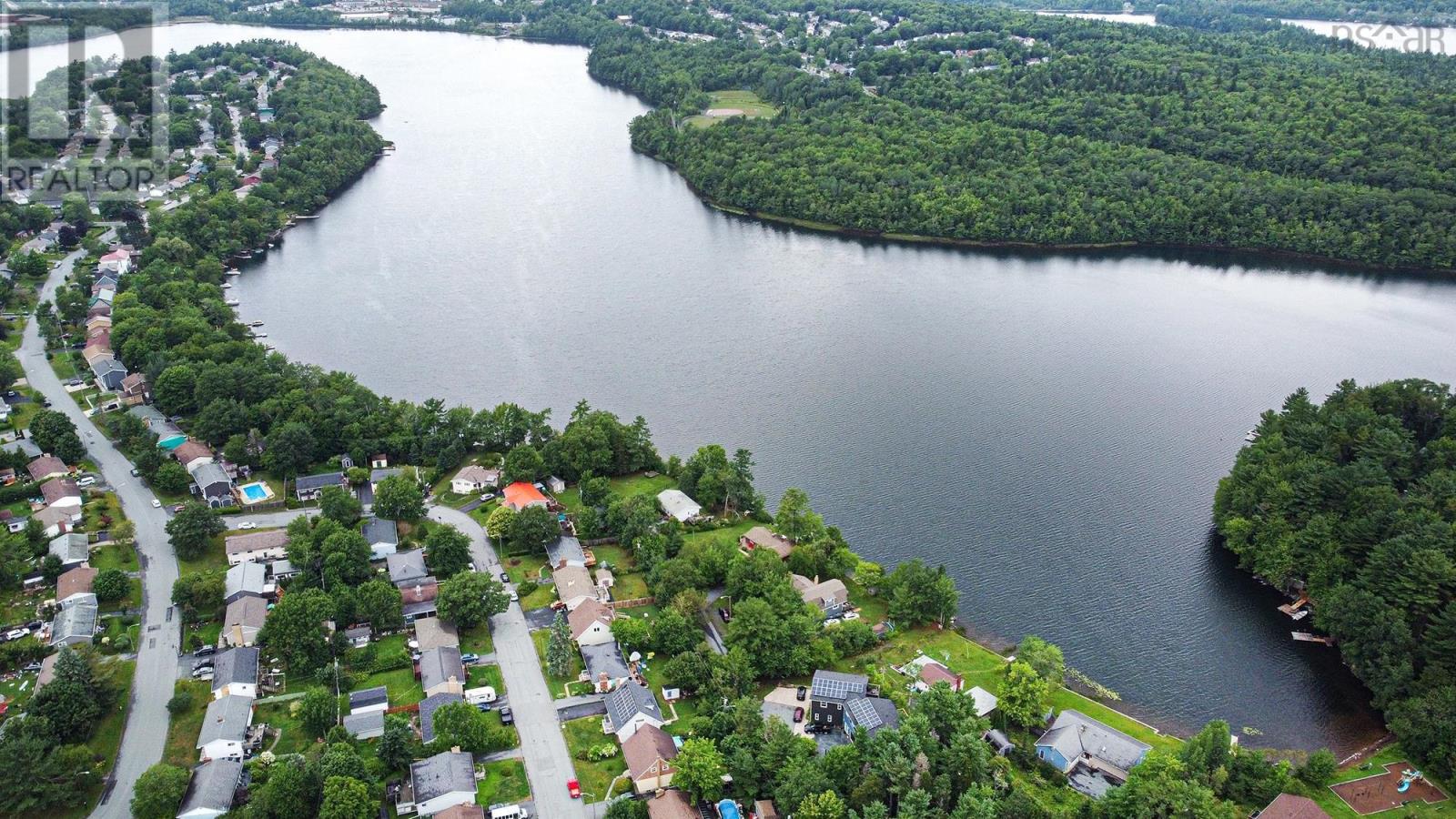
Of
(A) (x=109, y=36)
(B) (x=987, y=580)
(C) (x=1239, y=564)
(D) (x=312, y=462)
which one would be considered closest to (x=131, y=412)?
(D) (x=312, y=462)

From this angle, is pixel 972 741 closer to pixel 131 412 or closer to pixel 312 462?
pixel 312 462

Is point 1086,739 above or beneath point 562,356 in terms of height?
beneath

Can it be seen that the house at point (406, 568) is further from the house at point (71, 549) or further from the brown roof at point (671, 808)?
the brown roof at point (671, 808)

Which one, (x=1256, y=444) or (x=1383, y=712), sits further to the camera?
(x=1256, y=444)

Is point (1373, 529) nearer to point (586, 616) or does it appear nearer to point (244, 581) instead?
point (586, 616)

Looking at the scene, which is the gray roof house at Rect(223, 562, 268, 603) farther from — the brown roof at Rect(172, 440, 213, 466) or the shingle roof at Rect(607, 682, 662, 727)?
the shingle roof at Rect(607, 682, 662, 727)

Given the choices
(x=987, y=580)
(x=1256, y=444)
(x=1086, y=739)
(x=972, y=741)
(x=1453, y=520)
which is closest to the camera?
(x=972, y=741)

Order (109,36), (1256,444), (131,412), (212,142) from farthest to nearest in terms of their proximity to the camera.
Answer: (109,36) < (212,142) < (131,412) < (1256,444)

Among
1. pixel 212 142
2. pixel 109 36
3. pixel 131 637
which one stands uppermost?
pixel 109 36
